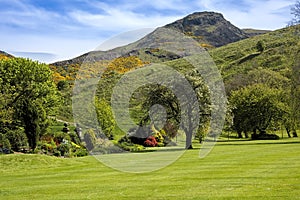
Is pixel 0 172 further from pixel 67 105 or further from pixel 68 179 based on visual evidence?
pixel 67 105

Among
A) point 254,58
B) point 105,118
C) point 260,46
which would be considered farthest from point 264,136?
point 260,46

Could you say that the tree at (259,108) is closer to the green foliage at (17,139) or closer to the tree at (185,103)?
the tree at (185,103)

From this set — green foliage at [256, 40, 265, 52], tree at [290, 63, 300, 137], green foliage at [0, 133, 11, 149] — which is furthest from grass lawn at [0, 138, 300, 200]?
green foliage at [256, 40, 265, 52]

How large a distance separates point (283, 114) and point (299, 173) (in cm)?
4454

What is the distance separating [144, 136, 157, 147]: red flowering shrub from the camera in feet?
159

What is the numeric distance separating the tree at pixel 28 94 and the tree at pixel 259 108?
28957 millimetres

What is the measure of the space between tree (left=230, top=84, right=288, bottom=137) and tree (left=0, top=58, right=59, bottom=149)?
1140 inches

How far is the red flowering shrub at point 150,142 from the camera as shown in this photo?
48.4 m

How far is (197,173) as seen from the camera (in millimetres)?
18641

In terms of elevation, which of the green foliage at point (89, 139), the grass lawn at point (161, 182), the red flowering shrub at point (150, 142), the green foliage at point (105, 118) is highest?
the green foliage at point (105, 118)

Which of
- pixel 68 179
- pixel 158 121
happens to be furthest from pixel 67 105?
pixel 68 179

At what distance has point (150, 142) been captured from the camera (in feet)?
159

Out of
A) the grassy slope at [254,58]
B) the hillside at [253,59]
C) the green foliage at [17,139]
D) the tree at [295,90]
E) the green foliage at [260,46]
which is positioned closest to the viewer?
the green foliage at [17,139]

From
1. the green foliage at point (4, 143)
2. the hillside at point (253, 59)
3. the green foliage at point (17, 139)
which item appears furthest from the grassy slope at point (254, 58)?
the green foliage at point (4, 143)
